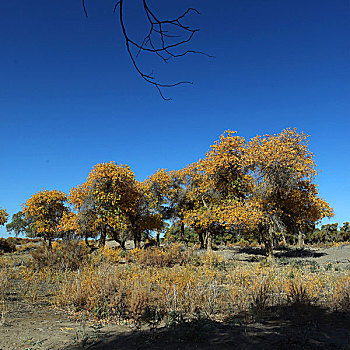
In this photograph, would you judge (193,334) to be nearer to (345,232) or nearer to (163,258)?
(163,258)

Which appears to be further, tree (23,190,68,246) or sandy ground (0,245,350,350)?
tree (23,190,68,246)

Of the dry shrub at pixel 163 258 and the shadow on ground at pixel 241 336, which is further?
the dry shrub at pixel 163 258

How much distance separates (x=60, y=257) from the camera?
428 inches

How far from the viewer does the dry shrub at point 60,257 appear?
10.4 meters

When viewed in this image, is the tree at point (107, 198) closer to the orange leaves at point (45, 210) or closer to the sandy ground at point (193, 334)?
the orange leaves at point (45, 210)

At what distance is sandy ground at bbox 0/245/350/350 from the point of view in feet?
11.4

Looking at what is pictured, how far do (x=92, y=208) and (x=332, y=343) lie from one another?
14.9 m

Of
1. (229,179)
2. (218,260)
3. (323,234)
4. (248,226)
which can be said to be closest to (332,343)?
(218,260)

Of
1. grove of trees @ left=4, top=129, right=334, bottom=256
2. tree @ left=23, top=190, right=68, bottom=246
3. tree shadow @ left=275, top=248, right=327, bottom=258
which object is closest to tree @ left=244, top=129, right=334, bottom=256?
grove of trees @ left=4, top=129, right=334, bottom=256

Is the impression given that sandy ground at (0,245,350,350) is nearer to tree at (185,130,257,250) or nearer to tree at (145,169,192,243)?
tree at (185,130,257,250)

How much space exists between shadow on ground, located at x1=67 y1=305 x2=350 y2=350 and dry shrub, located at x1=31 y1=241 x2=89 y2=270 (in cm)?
695

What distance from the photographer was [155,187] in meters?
24.1

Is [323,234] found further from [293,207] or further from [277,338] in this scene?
[277,338]

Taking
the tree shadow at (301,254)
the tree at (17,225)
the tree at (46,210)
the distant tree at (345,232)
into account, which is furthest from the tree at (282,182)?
the tree at (17,225)
